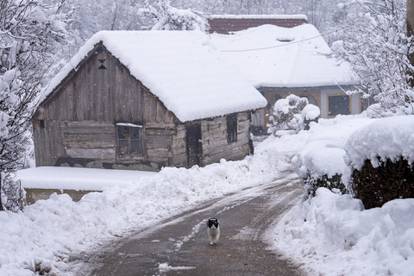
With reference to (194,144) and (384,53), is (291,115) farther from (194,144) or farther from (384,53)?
(384,53)

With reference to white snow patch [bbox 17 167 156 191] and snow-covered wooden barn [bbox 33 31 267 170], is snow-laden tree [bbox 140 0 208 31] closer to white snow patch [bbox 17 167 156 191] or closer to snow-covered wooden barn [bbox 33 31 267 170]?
snow-covered wooden barn [bbox 33 31 267 170]

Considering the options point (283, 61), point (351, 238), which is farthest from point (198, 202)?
point (283, 61)

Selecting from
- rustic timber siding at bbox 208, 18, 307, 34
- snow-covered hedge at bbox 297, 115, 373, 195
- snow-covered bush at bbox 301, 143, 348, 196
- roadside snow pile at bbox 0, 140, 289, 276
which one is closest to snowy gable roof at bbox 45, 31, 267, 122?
roadside snow pile at bbox 0, 140, 289, 276

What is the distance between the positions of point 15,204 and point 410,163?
30.7ft

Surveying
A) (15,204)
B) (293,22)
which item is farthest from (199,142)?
(293,22)

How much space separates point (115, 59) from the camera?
74.9 feet

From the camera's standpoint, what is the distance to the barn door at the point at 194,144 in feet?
76.4

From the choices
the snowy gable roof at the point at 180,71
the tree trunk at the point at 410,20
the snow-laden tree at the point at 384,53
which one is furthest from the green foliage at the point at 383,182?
the snowy gable roof at the point at 180,71

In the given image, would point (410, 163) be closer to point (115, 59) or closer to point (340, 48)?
point (340, 48)

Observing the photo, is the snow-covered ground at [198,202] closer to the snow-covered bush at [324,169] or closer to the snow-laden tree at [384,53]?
Result: the snow-covered bush at [324,169]

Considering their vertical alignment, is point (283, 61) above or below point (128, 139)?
above

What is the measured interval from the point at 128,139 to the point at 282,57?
64.7 feet

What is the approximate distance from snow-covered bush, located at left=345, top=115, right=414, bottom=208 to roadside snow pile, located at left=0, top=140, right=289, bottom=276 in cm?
553

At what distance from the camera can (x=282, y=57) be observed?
1578 inches
